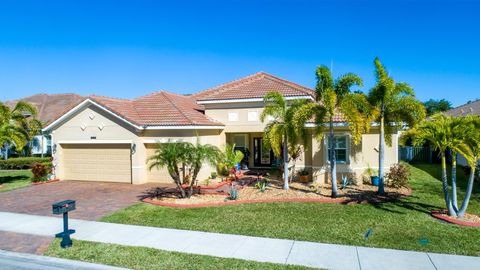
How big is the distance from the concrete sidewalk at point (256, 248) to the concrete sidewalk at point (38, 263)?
1.33 m

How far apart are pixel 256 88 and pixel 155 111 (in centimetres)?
682

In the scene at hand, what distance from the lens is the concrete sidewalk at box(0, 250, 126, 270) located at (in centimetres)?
797

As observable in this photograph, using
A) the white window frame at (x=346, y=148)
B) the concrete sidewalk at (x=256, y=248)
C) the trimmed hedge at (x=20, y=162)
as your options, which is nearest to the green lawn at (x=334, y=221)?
the concrete sidewalk at (x=256, y=248)

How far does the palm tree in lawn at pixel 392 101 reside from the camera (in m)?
13.5

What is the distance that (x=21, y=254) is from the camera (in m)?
8.79

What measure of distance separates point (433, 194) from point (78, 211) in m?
15.3

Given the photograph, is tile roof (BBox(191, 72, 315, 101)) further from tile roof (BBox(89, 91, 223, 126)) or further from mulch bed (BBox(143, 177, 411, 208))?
mulch bed (BBox(143, 177, 411, 208))

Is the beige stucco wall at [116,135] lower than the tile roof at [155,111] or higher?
lower

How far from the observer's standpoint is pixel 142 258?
819 cm

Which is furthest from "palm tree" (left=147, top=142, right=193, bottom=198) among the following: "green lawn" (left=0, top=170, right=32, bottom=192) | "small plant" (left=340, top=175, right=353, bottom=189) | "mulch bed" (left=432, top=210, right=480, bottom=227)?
"green lawn" (left=0, top=170, right=32, bottom=192)

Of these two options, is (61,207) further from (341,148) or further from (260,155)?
(260,155)

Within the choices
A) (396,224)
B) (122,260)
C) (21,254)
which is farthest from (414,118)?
(21,254)

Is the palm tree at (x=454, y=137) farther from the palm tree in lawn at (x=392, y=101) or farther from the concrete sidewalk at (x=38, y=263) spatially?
the concrete sidewalk at (x=38, y=263)

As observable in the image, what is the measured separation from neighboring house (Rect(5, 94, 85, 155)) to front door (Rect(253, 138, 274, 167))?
1832cm
